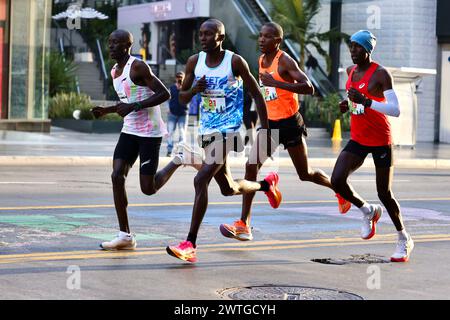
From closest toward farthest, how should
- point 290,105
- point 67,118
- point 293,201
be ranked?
point 290,105 → point 293,201 → point 67,118

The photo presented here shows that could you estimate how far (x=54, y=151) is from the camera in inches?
948

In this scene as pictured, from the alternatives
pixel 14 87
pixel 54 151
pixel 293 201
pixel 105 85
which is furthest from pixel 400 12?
pixel 293 201

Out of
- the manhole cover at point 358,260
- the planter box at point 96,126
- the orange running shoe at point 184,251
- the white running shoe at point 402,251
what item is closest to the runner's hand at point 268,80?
the manhole cover at point 358,260

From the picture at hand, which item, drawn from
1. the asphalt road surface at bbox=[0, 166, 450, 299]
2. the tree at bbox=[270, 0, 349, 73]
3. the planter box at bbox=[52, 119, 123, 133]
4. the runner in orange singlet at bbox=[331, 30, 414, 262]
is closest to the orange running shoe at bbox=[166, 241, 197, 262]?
the asphalt road surface at bbox=[0, 166, 450, 299]

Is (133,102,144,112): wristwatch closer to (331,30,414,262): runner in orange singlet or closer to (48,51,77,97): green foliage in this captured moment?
(331,30,414,262): runner in orange singlet

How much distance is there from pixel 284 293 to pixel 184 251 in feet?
4.68

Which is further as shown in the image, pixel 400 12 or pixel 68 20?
pixel 68 20

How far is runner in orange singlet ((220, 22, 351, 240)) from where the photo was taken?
10398 millimetres

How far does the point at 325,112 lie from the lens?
124ft

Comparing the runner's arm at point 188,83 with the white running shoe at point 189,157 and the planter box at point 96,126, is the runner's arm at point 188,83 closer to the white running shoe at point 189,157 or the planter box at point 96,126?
the white running shoe at point 189,157

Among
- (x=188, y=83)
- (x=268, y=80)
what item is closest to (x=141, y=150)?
(x=188, y=83)

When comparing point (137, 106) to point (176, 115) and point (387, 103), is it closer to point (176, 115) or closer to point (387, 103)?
point (387, 103)

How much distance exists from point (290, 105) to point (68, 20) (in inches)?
1426

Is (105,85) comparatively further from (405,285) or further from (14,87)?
(405,285)
